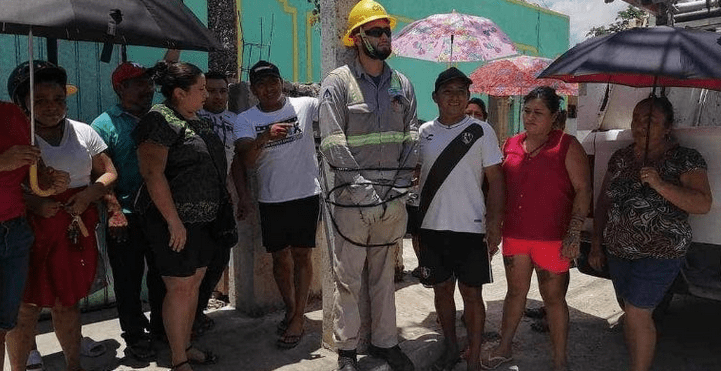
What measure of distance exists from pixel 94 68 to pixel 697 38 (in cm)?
438

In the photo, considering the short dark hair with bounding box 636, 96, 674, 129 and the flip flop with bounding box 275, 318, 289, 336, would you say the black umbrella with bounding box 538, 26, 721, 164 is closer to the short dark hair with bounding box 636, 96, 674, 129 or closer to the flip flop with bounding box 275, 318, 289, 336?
the short dark hair with bounding box 636, 96, 674, 129

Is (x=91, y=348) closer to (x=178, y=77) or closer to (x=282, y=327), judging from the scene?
(x=282, y=327)

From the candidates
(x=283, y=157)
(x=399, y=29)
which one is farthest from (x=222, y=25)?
(x=399, y=29)

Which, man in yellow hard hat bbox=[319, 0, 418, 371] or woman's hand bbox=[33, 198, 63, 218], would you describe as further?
man in yellow hard hat bbox=[319, 0, 418, 371]

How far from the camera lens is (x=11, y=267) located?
9.18 ft

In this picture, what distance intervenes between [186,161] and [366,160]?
1002 mm

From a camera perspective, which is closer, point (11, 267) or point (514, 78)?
point (11, 267)

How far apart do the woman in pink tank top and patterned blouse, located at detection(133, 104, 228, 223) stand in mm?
1826

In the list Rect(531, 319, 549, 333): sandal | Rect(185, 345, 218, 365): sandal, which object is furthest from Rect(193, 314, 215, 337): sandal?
Rect(531, 319, 549, 333): sandal

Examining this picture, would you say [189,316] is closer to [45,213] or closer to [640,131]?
[45,213]

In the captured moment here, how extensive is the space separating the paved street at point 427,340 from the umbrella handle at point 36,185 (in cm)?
126

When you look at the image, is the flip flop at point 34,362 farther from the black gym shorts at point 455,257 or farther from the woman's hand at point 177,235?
the black gym shorts at point 455,257

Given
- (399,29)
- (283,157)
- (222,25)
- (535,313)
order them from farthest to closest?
(399,29), (222,25), (535,313), (283,157)

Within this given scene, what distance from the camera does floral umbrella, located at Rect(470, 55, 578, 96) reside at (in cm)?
663
